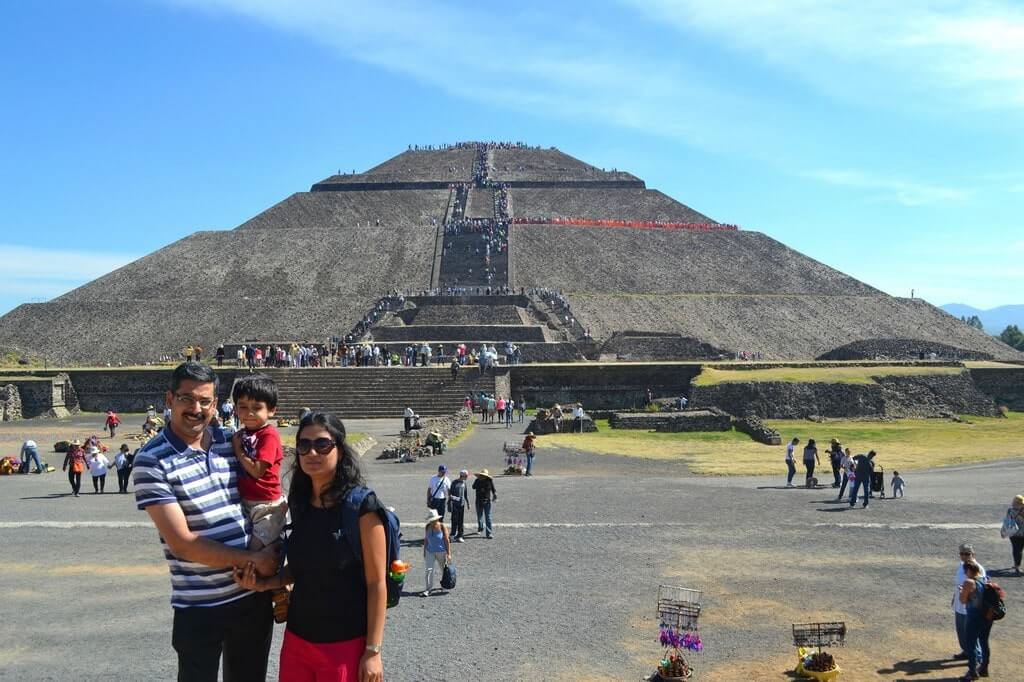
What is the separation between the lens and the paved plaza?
22.8 ft

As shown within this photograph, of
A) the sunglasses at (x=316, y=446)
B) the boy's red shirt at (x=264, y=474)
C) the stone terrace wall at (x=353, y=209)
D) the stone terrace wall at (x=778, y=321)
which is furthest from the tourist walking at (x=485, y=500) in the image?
the stone terrace wall at (x=353, y=209)

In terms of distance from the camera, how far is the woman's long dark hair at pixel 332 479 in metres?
3.63

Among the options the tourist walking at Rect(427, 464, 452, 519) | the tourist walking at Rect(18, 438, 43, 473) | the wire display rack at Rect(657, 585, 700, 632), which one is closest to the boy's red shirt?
the wire display rack at Rect(657, 585, 700, 632)

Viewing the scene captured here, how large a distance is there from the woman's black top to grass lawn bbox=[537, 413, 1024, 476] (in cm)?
1480

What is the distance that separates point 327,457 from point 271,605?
80cm

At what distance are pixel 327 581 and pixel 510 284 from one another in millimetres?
47963

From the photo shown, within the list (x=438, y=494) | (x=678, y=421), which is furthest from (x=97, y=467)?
(x=678, y=421)

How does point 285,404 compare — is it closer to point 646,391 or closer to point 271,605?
point 646,391

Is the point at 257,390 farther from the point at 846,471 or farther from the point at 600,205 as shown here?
the point at 600,205

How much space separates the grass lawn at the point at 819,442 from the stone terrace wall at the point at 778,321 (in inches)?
611

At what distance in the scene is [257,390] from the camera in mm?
4328

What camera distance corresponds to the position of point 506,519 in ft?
40.9

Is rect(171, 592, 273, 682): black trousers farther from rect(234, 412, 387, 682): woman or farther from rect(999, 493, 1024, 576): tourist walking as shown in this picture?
rect(999, 493, 1024, 576): tourist walking

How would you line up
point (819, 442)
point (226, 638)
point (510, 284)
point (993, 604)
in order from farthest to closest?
1. point (510, 284)
2. point (819, 442)
3. point (993, 604)
4. point (226, 638)
